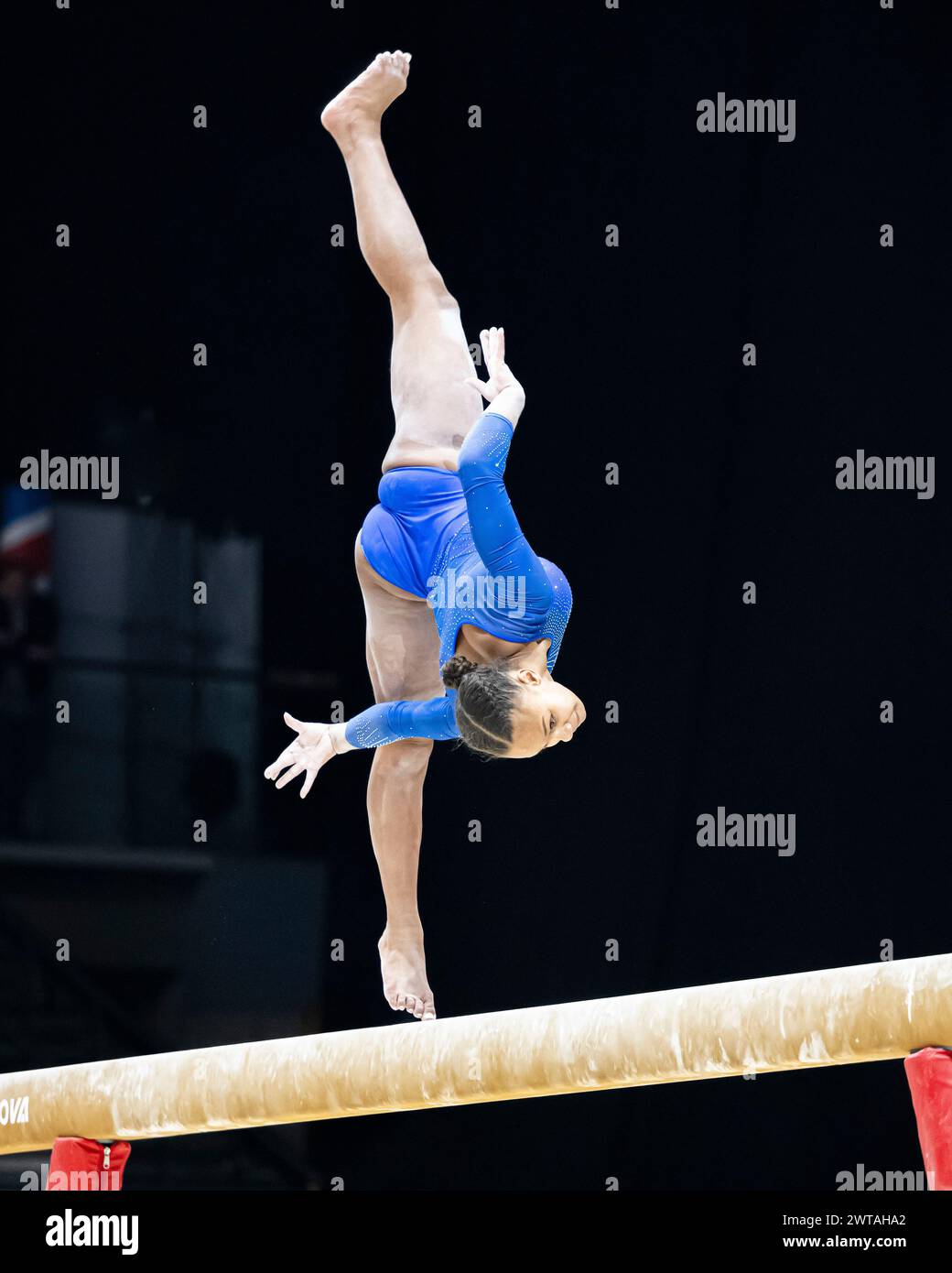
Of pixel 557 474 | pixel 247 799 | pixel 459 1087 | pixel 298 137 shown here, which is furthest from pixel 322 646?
pixel 459 1087

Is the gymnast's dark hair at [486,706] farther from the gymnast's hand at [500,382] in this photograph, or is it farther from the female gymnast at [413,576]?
the gymnast's hand at [500,382]

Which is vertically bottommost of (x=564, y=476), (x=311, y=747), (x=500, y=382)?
(x=311, y=747)

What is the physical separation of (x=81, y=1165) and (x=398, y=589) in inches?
53.1

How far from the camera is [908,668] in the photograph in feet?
19.6

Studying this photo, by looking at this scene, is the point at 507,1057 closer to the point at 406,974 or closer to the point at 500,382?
the point at 406,974

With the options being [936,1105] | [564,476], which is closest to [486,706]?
[936,1105]

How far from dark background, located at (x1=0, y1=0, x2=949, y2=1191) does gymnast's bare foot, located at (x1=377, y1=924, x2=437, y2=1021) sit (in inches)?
93.6

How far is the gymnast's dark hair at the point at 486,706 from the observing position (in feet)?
10.5

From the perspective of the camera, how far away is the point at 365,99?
4.05 metres

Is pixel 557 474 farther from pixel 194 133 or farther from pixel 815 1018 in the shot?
pixel 815 1018

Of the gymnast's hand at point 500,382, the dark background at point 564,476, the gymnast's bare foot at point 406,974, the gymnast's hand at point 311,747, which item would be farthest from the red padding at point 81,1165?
the dark background at point 564,476

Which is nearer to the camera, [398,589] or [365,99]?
[398,589]

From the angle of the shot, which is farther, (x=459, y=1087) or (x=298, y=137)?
(x=298, y=137)

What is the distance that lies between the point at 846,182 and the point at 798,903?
2.49m
